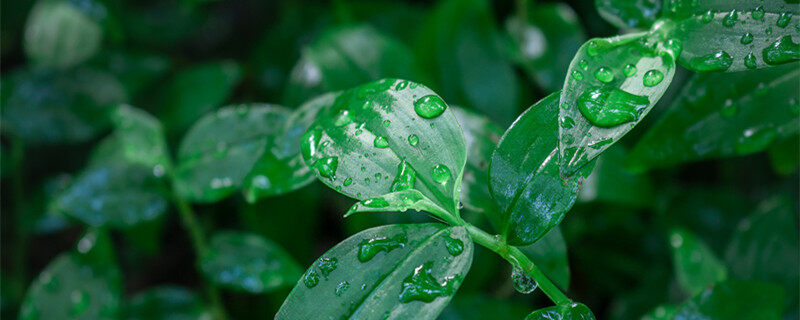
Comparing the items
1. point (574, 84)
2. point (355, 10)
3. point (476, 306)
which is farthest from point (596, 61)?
point (355, 10)

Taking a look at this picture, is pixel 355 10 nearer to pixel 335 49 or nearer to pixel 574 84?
pixel 335 49

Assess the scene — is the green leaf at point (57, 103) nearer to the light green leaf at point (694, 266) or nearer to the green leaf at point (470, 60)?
the green leaf at point (470, 60)

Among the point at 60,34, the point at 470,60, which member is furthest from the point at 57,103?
the point at 470,60

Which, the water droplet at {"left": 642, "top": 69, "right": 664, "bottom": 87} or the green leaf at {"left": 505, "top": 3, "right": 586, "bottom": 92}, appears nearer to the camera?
the water droplet at {"left": 642, "top": 69, "right": 664, "bottom": 87}

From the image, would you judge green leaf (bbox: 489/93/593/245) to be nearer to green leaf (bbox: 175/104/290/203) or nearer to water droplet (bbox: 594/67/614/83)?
water droplet (bbox: 594/67/614/83)

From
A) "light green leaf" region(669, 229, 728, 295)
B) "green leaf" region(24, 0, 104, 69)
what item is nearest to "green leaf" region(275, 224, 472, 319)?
"light green leaf" region(669, 229, 728, 295)

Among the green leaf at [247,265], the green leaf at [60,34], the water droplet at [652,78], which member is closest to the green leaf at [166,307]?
the green leaf at [247,265]
